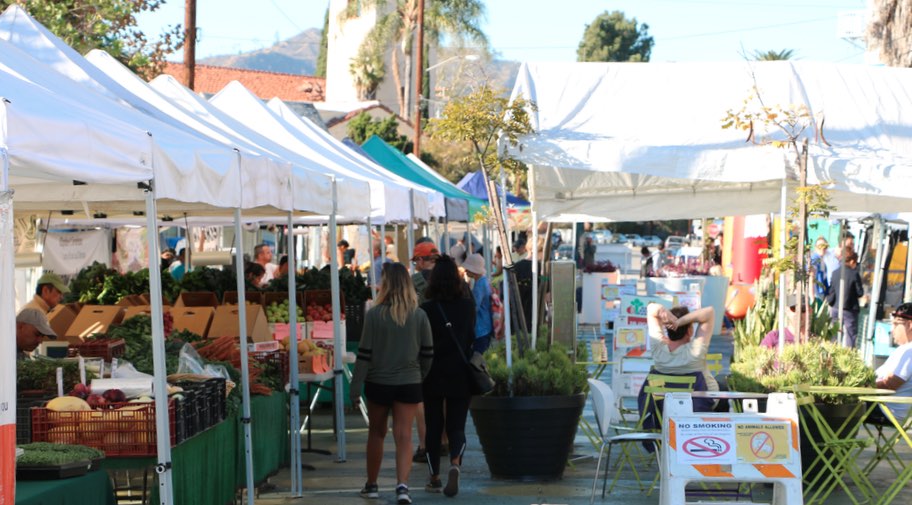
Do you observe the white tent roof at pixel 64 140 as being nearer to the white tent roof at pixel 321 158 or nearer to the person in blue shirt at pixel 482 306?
the white tent roof at pixel 321 158

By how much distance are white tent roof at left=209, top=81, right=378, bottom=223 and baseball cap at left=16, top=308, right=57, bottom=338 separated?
256cm

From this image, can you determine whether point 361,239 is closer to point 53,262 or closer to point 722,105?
point 53,262

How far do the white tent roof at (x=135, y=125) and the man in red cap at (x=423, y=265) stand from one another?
3.80m

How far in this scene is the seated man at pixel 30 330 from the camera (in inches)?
367

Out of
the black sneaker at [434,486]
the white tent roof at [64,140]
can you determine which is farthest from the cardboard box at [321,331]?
the white tent roof at [64,140]

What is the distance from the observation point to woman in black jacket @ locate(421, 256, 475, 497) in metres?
8.83

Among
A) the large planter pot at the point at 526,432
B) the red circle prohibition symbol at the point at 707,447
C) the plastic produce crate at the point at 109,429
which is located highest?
the plastic produce crate at the point at 109,429

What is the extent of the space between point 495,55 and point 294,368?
4595 cm

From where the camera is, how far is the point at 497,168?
10094 millimetres

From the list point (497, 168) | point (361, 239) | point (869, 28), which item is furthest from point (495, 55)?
point (497, 168)

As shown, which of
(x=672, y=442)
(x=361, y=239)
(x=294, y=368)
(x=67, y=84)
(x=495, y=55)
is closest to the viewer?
(x=67, y=84)

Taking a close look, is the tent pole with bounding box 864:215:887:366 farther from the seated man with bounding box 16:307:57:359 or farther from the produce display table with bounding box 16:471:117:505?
the produce display table with bounding box 16:471:117:505

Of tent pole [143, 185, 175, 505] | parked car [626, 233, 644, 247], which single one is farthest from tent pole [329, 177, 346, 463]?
parked car [626, 233, 644, 247]

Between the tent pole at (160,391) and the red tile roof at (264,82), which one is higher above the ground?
the red tile roof at (264,82)
